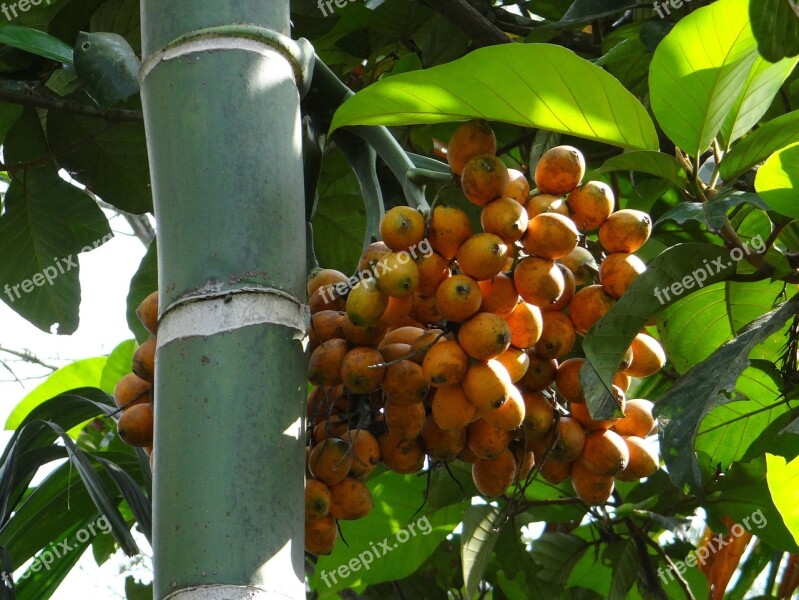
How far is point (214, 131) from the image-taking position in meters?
0.87

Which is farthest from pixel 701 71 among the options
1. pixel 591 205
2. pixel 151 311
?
pixel 151 311

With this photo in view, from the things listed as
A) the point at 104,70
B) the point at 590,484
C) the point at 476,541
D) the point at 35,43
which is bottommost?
the point at 590,484

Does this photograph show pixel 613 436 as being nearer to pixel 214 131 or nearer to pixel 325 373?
pixel 325 373

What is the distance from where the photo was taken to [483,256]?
97 cm

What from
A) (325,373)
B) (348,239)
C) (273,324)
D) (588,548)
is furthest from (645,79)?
(273,324)

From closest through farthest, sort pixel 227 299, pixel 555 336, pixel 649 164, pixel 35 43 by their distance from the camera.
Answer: pixel 227 299 < pixel 555 336 < pixel 649 164 < pixel 35 43

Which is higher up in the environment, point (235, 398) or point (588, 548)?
point (588, 548)

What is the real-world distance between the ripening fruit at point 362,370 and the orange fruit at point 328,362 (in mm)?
25

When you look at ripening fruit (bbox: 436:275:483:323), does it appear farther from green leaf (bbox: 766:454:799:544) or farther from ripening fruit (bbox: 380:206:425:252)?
green leaf (bbox: 766:454:799:544)

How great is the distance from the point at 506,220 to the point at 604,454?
25 centimetres

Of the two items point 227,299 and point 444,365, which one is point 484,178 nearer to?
point 444,365

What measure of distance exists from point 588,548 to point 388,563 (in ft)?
1.67

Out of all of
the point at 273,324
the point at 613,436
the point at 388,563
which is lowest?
the point at 613,436

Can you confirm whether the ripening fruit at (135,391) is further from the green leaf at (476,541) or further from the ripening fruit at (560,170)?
the green leaf at (476,541)
